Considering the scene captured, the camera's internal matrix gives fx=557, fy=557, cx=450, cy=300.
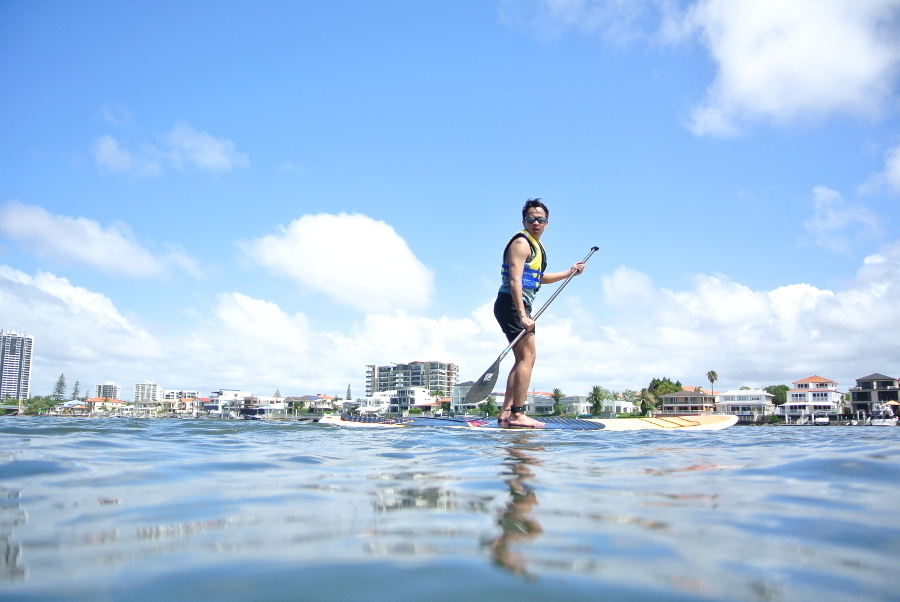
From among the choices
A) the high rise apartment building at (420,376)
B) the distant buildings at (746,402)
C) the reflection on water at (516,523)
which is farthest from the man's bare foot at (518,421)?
the high rise apartment building at (420,376)

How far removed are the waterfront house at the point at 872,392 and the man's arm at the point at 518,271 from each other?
8285 cm

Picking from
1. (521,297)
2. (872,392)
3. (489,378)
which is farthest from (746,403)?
(521,297)

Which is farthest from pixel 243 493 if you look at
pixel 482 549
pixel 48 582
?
pixel 482 549

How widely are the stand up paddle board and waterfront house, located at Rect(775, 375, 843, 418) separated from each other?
7467 cm

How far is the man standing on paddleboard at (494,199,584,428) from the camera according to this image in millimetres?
7164

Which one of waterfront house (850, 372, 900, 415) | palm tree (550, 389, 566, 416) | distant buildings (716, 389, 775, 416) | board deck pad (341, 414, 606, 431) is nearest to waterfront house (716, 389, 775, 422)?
distant buildings (716, 389, 775, 416)

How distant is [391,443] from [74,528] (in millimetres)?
3566

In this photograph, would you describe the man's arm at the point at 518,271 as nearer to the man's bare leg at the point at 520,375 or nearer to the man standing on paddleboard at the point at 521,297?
the man standing on paddleboard at the point at 521,297

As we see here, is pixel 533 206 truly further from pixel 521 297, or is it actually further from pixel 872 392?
pixel 872 392

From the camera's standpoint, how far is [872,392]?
72.6m

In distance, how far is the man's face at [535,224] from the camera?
7.55m

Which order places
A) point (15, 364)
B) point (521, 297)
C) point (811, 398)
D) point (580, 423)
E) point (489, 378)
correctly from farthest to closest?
point (15, 364)
point (811, 398)
point (580, 423)
point (489, 378)
point (521, 297)

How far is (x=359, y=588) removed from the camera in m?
1.15

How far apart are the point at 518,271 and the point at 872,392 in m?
85.9
